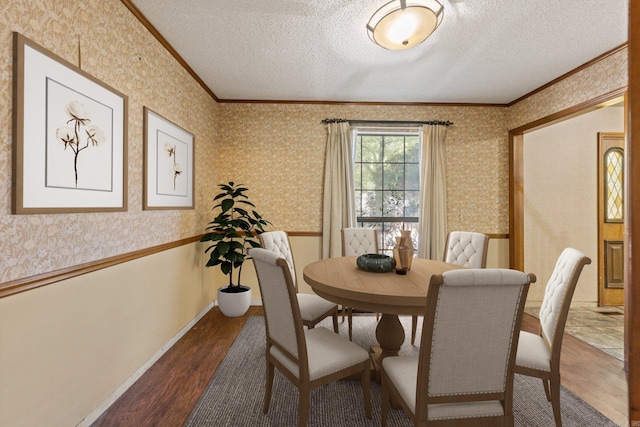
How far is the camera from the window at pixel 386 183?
4219 millimetres

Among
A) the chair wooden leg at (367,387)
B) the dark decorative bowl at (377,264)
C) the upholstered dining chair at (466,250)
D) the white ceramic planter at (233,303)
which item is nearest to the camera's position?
the chair wooden leg at (367,387)

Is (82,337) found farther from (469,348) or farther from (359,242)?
(359,242)

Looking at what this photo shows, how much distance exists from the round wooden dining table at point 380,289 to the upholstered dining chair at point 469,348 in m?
0.32

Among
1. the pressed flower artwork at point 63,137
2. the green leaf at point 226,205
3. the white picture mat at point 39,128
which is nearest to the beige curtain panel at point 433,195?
the green leaf at point 226,205

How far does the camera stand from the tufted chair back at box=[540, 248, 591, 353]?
1.62 meters

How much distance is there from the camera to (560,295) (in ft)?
A: 5.50

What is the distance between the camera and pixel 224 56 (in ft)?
9.30

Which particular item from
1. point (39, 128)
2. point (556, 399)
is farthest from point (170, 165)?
point (556, 399)

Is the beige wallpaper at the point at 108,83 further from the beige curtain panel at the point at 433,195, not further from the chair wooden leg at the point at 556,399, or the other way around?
the beige curtain panel at the point at 433,195

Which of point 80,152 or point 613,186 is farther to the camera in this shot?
point 613,186

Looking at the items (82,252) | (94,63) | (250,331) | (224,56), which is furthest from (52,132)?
(250,331)

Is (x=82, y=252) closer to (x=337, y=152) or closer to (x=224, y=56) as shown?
(x=224, y=56)

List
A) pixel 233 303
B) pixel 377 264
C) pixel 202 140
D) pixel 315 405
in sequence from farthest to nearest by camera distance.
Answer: pixel 202 140 < pixel 233 303 < pixel 377 264 < pixel 315 405

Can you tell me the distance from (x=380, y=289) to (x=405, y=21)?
168 centimetres
